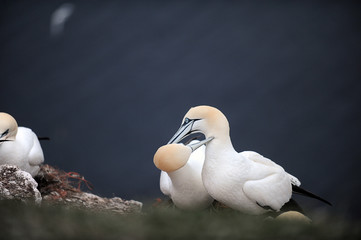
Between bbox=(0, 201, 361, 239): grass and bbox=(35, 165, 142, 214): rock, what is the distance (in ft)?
4.68

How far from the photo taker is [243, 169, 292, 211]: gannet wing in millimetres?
2008

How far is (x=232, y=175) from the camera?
2.01 meters

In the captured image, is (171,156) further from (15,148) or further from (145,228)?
(15,148)

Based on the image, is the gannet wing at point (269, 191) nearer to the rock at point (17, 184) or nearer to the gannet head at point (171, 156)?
the gannet head at point (171, 156)

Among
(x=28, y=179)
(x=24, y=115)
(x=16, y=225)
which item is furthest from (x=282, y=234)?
(x=24, y=115)

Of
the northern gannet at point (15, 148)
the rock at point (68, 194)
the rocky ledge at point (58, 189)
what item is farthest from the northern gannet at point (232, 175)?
the northern gannet at point (15, 148)

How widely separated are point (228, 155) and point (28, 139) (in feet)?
4.49

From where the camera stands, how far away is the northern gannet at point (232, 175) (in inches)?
79.0

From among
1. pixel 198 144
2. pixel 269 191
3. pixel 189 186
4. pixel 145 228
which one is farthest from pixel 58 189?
pixel 145 228

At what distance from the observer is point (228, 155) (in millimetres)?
2053

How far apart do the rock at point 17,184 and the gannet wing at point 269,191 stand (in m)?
1.01

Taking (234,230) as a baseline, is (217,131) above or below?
above

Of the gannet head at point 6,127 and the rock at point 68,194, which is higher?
the gannet head at point 6,127

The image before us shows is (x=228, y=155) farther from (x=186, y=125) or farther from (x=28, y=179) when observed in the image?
(x=28, y=179)
